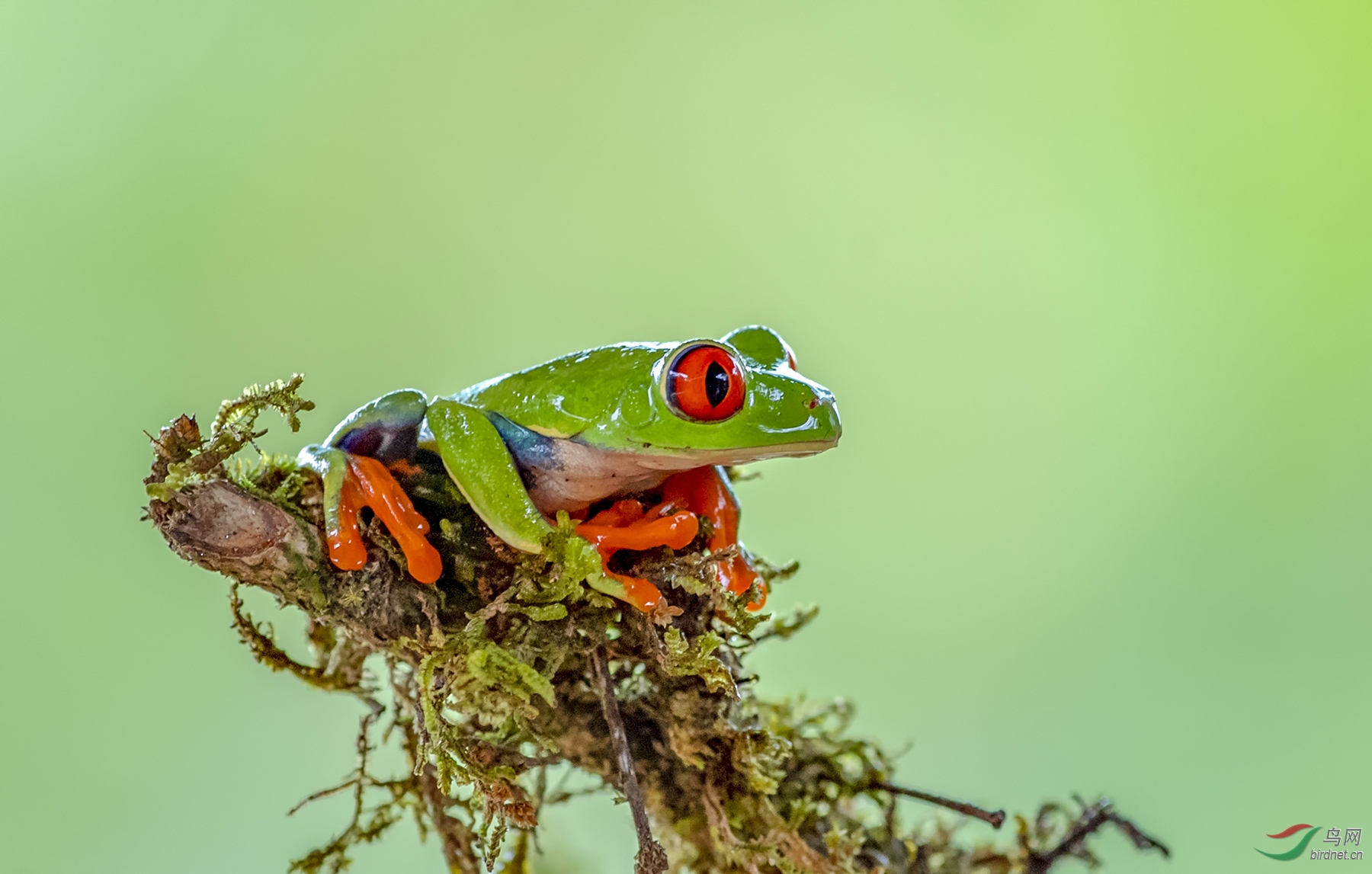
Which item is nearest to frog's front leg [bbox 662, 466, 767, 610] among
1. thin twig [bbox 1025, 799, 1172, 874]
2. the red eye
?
the red eye

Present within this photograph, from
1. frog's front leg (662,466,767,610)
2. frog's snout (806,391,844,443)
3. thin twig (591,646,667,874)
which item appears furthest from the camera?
frog's front leg (662,466,767,610)

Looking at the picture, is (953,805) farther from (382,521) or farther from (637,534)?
(382,521)

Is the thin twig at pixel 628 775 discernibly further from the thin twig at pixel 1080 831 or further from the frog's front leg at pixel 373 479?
the thin twig at pixel 1080 831

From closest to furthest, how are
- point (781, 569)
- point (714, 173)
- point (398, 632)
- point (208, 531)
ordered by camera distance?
1. point (208, 531)
2. point (398, 632)
3. point (781, 569)
4. point (714, 173)

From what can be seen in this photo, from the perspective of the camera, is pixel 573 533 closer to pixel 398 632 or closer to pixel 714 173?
pixel 398 632

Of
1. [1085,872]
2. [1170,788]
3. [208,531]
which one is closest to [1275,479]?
[1170,788]

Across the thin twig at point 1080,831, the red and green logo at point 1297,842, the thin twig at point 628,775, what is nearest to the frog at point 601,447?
the thin twig at point 628,775

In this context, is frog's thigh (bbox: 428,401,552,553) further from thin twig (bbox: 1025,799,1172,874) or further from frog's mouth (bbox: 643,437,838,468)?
thin twig (bbox: 1025,799,1172,874)

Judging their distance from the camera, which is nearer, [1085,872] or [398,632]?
[398,632]
